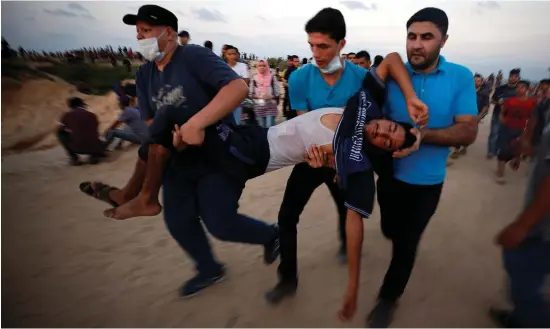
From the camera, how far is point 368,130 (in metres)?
1.48

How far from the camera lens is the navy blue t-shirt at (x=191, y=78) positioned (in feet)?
5.17

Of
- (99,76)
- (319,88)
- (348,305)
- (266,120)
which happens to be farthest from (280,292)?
(99,76)

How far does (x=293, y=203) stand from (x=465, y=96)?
886mm

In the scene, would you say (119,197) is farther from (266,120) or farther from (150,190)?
(266,120)

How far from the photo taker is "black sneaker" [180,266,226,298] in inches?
74.5

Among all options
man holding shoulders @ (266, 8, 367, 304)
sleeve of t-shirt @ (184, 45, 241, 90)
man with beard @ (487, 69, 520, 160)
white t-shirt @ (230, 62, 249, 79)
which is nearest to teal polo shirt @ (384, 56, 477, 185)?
man holding shoulders @ (266, 8, 367, 304)

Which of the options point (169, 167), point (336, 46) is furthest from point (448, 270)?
point (169, 167)

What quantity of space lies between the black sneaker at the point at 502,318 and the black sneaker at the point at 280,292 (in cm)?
99

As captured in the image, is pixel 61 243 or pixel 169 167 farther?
pixel 61 243

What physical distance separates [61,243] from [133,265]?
1.95 ft

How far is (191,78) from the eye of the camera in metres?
1.61

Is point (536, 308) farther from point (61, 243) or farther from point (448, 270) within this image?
point (61, 243)

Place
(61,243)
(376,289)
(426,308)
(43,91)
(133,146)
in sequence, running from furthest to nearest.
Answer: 1. (133,146)
2. (43,91)
3. (61,243)
4. (376,289)
5. (426,308)

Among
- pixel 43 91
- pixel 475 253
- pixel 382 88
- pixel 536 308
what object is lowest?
pixel 475 253
